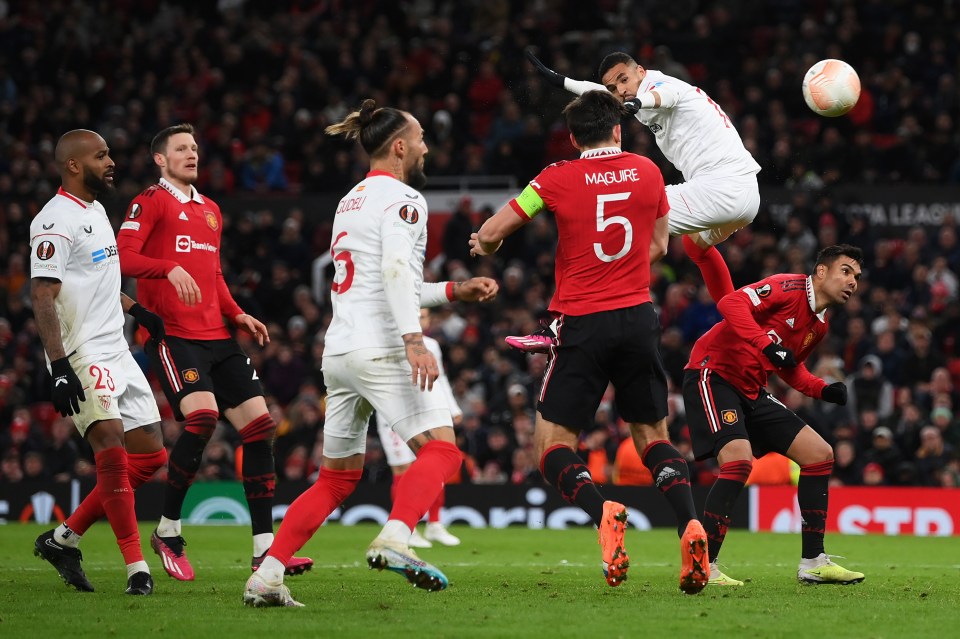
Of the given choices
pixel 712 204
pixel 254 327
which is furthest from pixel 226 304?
pixel 712 204

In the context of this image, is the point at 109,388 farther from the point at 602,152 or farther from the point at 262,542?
the point at 602,152

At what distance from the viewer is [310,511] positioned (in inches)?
274

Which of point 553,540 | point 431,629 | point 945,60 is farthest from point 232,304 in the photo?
point 945,60

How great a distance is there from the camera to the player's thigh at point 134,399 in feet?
27.2

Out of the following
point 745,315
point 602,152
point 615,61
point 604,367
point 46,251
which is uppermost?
point 615,61

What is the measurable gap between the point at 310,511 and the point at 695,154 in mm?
4081

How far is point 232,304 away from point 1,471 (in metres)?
8.89

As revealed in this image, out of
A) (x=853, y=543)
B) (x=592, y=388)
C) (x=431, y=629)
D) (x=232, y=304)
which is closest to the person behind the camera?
(x=431, y=629)

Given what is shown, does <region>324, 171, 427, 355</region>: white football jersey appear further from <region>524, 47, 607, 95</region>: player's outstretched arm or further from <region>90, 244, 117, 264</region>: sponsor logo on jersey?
<region>524, 47, 607, 95</region>: player's outstretched arm

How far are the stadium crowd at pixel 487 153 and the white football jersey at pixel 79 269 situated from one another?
27.2 ft

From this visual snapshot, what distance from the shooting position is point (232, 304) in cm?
948

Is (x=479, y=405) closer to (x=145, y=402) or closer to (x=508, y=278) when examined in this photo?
(x=508, y=278)

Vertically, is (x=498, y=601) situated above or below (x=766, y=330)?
below

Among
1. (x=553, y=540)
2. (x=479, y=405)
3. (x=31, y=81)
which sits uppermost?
(x=31, y=81)
